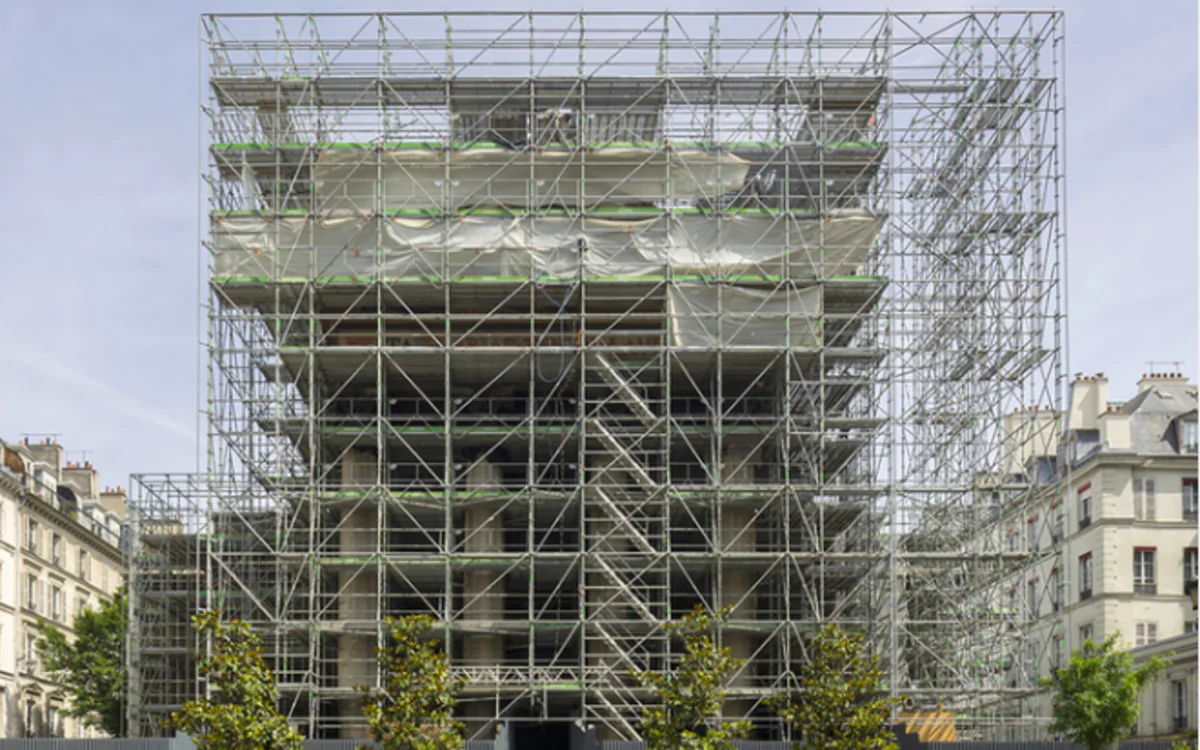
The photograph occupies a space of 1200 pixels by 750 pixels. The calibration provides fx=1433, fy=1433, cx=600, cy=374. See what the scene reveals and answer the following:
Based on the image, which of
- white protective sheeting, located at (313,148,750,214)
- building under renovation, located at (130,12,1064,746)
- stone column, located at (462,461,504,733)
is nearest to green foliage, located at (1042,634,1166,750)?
building under renovation, located at (130,12,1064,746)

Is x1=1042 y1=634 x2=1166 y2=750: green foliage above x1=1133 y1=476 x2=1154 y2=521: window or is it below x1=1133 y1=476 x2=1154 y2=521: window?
below

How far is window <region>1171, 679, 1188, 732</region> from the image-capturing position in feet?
154

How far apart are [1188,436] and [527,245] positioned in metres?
28.7

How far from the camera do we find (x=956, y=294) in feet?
143

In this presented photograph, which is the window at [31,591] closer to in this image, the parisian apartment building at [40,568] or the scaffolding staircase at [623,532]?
the parisian apartment building at [40,568]

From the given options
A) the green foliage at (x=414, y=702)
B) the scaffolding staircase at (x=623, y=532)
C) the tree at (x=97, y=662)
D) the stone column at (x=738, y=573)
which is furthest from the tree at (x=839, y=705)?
the tree at (x=97, y=662)

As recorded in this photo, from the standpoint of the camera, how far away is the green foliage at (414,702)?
29.7 metres

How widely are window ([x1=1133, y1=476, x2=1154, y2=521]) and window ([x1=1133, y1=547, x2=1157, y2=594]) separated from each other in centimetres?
122

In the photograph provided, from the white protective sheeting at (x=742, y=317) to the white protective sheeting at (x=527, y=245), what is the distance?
612 mm

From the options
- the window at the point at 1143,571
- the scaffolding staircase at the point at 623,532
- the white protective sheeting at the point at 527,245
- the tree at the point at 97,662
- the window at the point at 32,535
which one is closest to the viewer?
the scaffolding staircase at the point at 623,532

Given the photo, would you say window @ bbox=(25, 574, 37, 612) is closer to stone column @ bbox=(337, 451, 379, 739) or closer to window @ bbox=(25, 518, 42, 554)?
window @ bbox=(25, 518, 42, 554)

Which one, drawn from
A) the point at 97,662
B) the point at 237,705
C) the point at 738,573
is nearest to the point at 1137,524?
the point at 738,573

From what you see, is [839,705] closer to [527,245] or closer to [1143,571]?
[527,245]

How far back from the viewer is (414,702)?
99.3 feet
